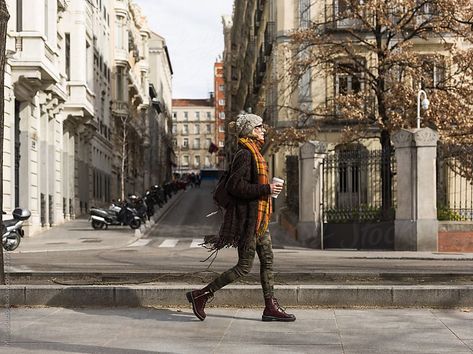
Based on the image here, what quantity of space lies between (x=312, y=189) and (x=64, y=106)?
1526cm

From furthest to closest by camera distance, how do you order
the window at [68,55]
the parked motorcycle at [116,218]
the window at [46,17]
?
1. the window at [68,55]
2. the parked motorcycle at [116,218]
3. the window at [46,17]

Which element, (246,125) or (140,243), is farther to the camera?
(140,243)

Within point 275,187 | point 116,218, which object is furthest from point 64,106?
point 275,187

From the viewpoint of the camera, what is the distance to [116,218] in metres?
29.9

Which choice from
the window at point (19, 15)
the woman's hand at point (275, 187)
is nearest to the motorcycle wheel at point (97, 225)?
the window at point (19, 15)

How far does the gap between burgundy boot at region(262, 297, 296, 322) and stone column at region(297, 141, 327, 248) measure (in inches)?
575

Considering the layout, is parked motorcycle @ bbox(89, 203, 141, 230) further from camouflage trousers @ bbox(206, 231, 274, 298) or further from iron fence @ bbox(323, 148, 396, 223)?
camouflage trousers @ bbox(206, 231, 274, 298)

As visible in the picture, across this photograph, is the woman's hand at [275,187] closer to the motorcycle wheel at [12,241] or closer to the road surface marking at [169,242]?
the motorcycle wheel at [12,241]

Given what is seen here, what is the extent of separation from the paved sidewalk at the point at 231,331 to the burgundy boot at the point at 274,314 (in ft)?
0.23

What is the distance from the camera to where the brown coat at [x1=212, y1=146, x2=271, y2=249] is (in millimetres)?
6855

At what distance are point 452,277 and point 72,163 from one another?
30.2 metres

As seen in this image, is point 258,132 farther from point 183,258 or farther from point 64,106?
point 64,106

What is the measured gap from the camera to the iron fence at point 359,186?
20.5 m

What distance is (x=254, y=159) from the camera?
7.05m
